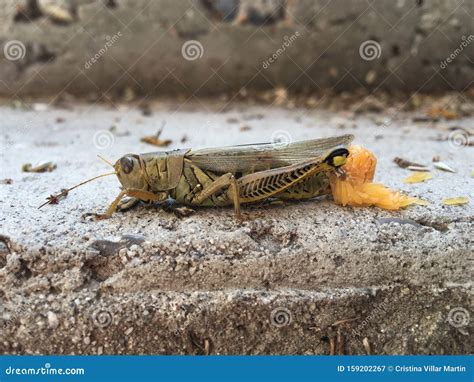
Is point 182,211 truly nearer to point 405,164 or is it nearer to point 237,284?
point 237,284

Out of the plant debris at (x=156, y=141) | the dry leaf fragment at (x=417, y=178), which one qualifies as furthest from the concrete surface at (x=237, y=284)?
the plant debris at (x=156, y=141)

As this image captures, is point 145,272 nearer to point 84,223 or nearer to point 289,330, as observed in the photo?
point 84,223

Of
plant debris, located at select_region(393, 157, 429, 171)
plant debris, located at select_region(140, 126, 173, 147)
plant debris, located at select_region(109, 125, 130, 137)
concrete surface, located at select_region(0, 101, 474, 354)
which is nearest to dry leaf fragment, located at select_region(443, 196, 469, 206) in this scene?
concrete surface, located at select_region(0, 101, 474, 354)

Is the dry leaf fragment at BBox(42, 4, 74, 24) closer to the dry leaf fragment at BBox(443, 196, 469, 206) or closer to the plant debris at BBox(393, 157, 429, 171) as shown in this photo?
the plant debris at BBox(393, 157, 429, 171)

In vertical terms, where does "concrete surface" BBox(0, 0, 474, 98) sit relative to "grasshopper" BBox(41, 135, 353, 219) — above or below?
above

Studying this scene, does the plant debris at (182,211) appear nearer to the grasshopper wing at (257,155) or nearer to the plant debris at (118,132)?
the grasshopper wing at (257,155)

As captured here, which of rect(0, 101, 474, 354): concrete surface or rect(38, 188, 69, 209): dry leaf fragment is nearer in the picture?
rect(0, 101, 474, 354): concrete surface

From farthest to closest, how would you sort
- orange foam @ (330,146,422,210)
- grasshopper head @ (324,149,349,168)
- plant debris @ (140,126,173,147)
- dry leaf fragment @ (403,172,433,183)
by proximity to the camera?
plant debris @ (140,126,173,147) → dry leaf fragment @ (403,172,433,183) → orange foam @ (330,146,422,210) → grasshopper head @ (324,149,349,168)

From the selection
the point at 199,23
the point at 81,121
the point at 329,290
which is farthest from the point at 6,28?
the point at 329,290
